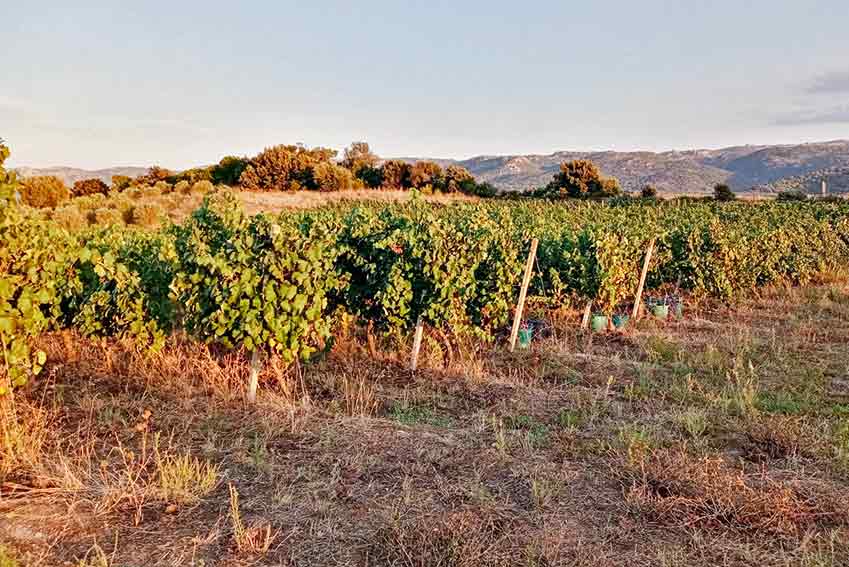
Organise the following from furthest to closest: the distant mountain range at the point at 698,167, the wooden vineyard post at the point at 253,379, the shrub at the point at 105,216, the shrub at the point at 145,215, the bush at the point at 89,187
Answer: the distant mountain range at the point at 698,167 < the bush at the point at 89,187 < the shrub at the point at 145,215 < the shrub at the point at 105,216 < the wooden vineyard post at the point at 253,379

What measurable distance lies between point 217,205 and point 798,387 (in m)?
6.77

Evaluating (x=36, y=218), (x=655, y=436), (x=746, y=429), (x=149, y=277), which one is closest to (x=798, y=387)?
(x=746, y=429)

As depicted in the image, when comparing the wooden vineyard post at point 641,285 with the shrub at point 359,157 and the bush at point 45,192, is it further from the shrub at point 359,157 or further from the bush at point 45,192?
the shrub at point 359,157

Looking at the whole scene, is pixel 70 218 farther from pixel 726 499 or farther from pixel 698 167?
pixel 698 167

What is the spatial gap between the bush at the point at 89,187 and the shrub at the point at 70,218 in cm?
1715

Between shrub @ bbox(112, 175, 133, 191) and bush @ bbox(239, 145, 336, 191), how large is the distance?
25.4 feet

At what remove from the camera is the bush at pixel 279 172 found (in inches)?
1636

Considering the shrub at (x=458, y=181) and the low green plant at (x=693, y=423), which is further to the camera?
the shrub at (x=458, y=181)

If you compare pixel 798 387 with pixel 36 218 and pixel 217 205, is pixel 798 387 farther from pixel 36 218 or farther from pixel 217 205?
pixel 36 218

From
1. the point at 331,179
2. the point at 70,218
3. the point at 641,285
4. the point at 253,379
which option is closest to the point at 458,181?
the point at 331,179

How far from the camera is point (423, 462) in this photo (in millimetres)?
4637

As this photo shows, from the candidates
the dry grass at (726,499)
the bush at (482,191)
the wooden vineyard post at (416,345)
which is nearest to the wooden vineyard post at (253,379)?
the wooden vineyard post at (416,345)

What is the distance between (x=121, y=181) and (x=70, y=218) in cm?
2358

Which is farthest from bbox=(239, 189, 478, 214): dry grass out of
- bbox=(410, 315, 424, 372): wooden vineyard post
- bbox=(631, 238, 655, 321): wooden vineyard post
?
bbox=(410, 315, 424, 372): wooden vineyard post
